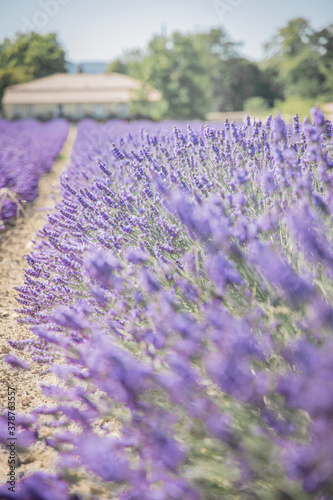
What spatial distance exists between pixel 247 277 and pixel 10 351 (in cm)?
164

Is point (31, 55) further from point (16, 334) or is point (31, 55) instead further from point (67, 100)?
point (16, 334)

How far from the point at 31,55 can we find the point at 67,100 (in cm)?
1323

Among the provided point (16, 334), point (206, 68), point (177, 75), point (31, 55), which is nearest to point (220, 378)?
point (16, 334)

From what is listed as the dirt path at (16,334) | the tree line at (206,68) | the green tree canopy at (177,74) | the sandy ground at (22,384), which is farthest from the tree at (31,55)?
the sandy ground at (22,384)

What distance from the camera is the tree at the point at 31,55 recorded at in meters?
40.4

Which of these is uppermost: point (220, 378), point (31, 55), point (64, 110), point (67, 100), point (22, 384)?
point (31, 55)

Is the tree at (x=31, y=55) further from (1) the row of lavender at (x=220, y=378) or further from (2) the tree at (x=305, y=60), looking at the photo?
(1) the row of lavender at (x=220, y=378)

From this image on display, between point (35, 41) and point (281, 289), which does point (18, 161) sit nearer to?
point (281, 289)

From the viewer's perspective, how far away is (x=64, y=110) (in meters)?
34.1

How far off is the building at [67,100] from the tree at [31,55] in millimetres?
5450

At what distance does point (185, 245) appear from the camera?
6.22 feet

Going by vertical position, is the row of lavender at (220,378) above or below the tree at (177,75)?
below

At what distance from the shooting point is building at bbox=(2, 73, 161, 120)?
109 ft

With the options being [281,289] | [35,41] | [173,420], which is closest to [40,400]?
[173,420]
